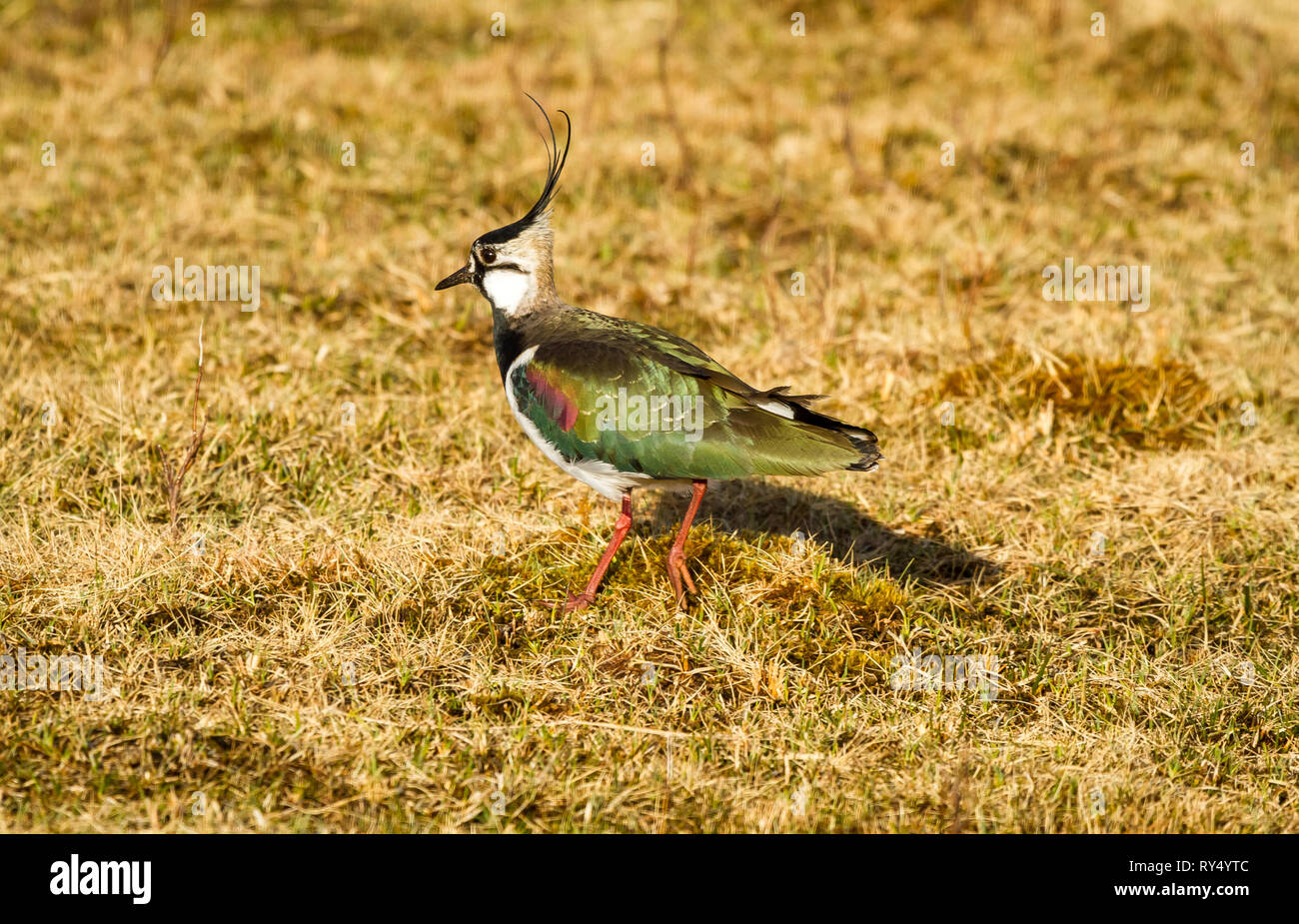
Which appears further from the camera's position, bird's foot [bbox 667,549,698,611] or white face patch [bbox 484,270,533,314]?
white face patch [bbox 484,270,533,314]

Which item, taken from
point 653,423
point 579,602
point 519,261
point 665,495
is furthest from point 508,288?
point 579,602

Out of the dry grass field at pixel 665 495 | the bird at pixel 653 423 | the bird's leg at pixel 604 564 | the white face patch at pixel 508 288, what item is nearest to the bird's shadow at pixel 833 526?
the dry grass field at pixel 665 495

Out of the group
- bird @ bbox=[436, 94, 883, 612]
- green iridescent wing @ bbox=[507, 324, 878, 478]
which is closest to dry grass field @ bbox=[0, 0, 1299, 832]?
bird @ bbox=[436, 94, 883, 612]

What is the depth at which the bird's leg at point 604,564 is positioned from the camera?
184 inches

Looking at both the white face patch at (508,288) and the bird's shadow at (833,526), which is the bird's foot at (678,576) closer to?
the bird's shadow at (833,526)

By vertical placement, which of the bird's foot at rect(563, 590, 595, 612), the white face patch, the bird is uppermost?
the white face patch

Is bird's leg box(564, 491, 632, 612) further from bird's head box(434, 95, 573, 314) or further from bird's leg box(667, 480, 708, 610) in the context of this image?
bird's head box(434, 95, 573, 314)

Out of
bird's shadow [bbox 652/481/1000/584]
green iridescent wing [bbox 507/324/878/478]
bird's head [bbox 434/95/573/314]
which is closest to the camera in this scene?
green iridescent wing [bbox 507/324/878/478]

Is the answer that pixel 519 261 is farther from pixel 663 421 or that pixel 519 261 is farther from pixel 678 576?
pixel 678 576

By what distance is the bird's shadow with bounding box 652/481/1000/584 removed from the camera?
17.3 ft

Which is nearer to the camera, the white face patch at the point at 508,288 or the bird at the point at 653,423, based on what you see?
the bird at the point at 653,423

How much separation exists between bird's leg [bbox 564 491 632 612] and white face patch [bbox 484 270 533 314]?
0.96 m

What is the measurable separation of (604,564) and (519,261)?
1.30 meters

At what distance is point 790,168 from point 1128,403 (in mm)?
3467
